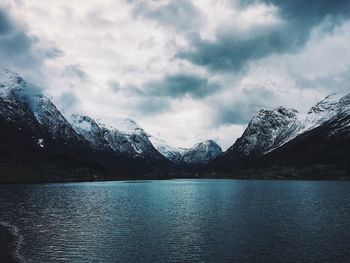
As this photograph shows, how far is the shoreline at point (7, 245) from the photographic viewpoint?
58.2 meters

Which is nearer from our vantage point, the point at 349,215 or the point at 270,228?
the point at 270,228

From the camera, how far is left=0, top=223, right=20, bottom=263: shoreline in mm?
58166

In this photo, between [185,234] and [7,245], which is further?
[185,234]

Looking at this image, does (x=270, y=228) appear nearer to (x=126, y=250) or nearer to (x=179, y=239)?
(x=179, y=239)

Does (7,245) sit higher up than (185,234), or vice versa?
(185,234)

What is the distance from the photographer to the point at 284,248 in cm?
6600

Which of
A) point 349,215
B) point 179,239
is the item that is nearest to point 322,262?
point 179,239

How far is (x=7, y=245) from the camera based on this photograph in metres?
68.0

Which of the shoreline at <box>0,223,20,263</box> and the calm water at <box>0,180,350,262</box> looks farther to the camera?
the calm water at <box>0,180,350,262</box>

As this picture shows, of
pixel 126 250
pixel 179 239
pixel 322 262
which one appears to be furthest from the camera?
pixel 179 239

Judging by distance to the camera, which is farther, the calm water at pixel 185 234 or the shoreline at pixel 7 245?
the calm water at pixel 185 234

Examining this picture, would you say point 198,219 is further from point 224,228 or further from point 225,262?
point 225,262

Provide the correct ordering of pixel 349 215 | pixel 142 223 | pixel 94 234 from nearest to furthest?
pixel 94 234, pixel 142 223, pixel 349 215

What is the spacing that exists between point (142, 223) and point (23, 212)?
42.2 meters
